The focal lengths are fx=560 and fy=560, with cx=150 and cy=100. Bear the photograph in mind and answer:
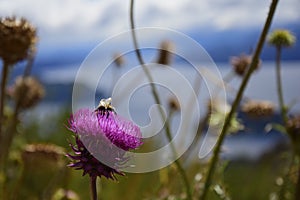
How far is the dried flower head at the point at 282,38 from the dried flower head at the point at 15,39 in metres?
0.56

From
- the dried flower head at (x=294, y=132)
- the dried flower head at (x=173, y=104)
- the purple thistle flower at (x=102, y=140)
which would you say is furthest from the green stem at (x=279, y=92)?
the dried flower head at (x=173, y=104)

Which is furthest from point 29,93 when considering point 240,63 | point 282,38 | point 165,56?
point 282,38

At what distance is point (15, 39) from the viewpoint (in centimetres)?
105

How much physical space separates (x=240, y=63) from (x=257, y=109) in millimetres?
143

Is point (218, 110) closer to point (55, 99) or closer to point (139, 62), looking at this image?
point (139, 62)

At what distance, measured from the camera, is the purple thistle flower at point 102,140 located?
0.61 m

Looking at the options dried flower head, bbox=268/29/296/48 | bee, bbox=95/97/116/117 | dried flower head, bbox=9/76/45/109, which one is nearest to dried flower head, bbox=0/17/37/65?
dried flower head, bbox=9/76/45/109

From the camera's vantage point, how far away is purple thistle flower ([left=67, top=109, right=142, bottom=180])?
610 millimetres

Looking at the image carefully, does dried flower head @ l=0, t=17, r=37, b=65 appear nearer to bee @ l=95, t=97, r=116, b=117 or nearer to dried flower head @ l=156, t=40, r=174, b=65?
bee @ l=95, t=97, r=116, b=117

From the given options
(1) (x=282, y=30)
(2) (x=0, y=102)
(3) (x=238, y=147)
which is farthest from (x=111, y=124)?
(3) (x=238, y=147)

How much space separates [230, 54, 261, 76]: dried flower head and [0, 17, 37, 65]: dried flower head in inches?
19.8

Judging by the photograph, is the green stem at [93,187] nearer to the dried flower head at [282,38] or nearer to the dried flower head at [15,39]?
the dried flower head at [15,39]

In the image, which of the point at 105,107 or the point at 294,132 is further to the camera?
the point at 294,132

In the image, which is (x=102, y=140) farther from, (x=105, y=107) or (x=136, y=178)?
(x=136, y=178)
